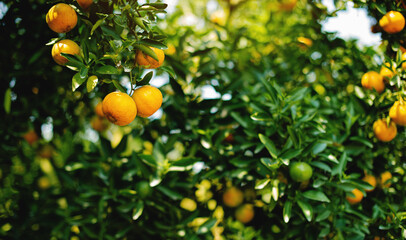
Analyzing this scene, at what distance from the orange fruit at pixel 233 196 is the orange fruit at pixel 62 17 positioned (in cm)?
119

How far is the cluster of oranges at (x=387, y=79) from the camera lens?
1.27 meters

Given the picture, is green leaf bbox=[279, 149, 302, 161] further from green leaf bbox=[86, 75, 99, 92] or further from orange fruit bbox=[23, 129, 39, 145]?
orange fruit bbox=[23, 129, 39, 145]

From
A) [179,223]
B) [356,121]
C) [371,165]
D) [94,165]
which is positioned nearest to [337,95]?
[356,121]

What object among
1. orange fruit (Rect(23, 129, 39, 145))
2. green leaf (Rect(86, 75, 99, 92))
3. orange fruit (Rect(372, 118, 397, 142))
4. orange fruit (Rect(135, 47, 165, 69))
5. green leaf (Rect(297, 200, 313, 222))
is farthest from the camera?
orange fruit (Rect(23, 129, 39, 145))

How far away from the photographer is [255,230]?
167 cm

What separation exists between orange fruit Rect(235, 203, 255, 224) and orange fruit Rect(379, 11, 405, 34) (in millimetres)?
1181

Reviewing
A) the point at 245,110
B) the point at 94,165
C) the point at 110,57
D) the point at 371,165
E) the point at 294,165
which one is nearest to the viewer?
the point at 110,57

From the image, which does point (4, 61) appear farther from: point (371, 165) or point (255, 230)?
point (371, 165)

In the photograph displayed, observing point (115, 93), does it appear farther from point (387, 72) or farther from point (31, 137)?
point (31, 137)

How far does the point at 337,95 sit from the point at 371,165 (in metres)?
0.52

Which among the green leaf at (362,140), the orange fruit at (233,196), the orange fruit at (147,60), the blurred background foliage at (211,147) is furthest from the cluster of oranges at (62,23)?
the green leaf at (362,140)

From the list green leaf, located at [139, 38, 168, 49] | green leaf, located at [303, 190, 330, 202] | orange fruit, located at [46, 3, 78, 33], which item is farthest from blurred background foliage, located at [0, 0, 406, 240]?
green leaf, located at [139, 38, 168, 49]

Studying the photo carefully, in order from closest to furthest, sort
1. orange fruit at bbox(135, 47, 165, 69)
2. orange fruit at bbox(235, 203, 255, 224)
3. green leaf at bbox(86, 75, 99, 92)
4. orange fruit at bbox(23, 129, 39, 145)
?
1. green leaf at bbox(86, 75, 99, 92)
2. orange fruit at bbox(135, 47, 165, 69)
3. orange fruit at bbox(235, 203, 255, 224)
4. orange fruit at bbox(23, 129, 39, 145)

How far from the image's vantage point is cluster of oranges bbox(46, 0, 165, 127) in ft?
3.40
